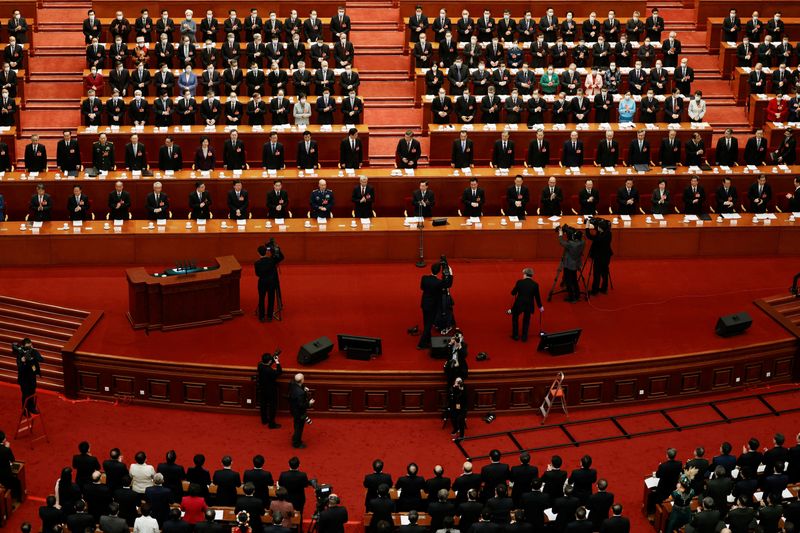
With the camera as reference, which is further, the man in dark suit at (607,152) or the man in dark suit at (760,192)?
the man in dark suit at (607,152)

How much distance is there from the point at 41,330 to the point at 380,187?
6320mm

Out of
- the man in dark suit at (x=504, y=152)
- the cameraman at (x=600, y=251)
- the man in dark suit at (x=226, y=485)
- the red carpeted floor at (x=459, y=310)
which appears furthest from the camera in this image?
the man in dark suit at (x=504, y=152)

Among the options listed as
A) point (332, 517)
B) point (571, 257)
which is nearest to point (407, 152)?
point (571, 257)

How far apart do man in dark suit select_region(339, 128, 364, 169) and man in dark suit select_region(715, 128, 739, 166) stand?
6383 mm

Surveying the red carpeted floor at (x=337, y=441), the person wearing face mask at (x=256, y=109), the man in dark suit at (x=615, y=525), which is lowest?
the red carpeted floor at (x=337, y=441)

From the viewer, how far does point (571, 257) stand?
18.8 metres

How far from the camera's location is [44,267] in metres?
20.0

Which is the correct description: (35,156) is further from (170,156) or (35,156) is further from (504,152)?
(504,152)

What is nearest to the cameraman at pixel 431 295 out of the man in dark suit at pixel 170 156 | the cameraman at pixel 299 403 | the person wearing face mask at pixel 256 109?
the cameraman at pixel 299 403

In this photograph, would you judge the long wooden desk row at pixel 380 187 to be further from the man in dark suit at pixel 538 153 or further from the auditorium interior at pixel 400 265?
the man in dark suit at pixel 538 153

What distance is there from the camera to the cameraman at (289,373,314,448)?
1609 centimetres

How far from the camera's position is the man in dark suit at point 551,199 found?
20859 millimetres

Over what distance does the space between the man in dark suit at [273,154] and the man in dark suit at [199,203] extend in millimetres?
1405

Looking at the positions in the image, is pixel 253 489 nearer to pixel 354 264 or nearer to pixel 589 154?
pixel 354 264
